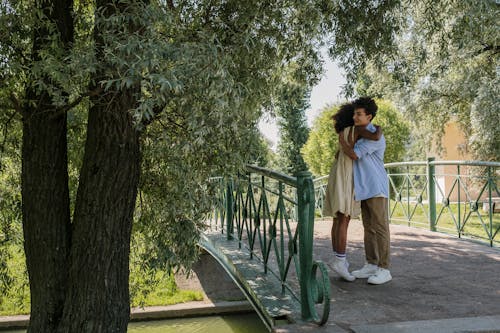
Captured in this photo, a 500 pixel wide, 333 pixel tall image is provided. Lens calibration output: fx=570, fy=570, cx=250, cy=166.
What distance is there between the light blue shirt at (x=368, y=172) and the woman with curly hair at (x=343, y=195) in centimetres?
5

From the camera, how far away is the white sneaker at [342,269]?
206 inches

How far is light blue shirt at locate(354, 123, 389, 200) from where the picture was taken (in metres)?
5.08

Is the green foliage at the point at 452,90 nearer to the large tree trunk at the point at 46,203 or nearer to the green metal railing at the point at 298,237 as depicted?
the green metal railing at the point at 298,237

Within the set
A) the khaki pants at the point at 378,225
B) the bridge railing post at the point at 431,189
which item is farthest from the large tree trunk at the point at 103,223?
the bridge railing post at the point at 431,189

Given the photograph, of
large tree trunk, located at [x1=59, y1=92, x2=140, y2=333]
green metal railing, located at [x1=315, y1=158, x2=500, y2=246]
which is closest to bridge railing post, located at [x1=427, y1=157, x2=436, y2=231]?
green metal railing, located at [x1=315, y1=158, x2=500, y2=246]

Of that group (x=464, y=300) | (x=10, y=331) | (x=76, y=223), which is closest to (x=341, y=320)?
(x=464, y=300)

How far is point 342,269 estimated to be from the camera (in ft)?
17.2

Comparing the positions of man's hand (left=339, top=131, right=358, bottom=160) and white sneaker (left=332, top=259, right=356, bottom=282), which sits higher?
man's hand (left=339, top=131, right=358, bottom=160)

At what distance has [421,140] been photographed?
15742mm

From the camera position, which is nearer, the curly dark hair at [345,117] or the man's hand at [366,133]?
the man's hand at [366,133]

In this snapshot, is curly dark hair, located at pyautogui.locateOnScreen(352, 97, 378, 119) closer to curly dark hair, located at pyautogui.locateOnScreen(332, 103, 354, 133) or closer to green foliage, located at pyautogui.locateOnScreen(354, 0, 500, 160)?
curly dark hair, located at pyautogui.locateOnScreen(332, 103, 354, 133)

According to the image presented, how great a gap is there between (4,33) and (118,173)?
151cm

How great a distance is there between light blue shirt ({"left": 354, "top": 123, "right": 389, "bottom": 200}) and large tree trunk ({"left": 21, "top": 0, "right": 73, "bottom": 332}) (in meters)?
2.70

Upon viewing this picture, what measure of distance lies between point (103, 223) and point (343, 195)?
211 centimetres
